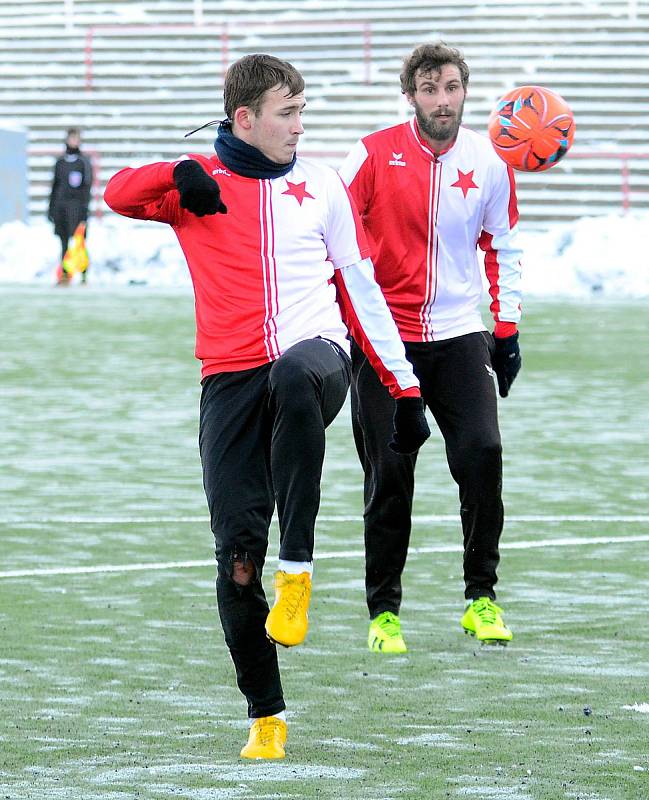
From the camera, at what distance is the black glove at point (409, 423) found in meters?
5.63

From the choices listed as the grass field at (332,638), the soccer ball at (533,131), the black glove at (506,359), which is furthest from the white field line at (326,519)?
the black glove at (506,359)

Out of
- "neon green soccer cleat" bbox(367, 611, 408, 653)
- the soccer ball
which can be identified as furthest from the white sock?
the soccer ball

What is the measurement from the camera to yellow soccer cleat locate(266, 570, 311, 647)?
4746mm

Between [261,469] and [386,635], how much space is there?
1.66 metres

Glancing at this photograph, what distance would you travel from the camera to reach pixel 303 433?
4.84 metres

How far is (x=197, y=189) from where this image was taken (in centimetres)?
493

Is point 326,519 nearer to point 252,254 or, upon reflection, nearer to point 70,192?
point 252,254

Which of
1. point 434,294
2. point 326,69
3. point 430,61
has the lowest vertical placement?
point 434,294

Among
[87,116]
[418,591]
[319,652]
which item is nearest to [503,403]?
[418,591]

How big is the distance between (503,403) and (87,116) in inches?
952

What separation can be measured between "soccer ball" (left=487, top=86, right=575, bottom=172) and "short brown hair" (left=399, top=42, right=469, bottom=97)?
1374 mm

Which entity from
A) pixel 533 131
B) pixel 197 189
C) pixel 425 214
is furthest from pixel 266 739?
pixel 533 131

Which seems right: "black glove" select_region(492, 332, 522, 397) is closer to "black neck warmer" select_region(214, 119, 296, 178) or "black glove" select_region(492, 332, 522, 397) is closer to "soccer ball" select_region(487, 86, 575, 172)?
"soccer ball" select_region(487, 86, 575, 172)

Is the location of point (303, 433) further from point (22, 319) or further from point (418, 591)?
point (22, 319)
